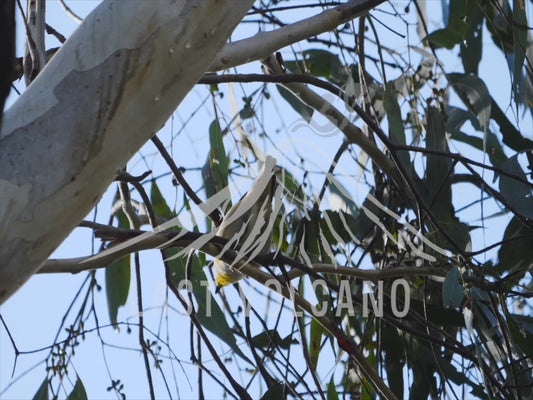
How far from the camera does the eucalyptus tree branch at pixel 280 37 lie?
1.13 meters

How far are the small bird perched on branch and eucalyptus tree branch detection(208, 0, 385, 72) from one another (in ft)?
1.14

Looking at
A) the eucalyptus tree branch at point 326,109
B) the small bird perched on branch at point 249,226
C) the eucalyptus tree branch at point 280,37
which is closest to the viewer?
the eucalyptus tree branch at point 280,37

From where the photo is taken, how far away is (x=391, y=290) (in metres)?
1.79

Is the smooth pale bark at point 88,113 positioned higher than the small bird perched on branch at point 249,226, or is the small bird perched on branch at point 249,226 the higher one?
the small bird perched on branch at point 249,226

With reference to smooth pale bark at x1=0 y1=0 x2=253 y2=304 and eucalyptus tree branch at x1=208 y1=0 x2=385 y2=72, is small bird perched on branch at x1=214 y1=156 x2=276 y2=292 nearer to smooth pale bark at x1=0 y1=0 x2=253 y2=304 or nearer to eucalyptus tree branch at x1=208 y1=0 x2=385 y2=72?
eucalyptus tree branch at x1=208 y1=0 x2=385 y2=72

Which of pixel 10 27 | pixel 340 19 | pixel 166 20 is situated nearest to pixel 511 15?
pixel 340 19

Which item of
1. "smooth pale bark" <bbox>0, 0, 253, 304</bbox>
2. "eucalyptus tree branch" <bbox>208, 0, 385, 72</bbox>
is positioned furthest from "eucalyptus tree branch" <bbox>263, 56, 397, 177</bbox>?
"smooth pale bark" <bbox>0, 0, 253, 304</bbox>

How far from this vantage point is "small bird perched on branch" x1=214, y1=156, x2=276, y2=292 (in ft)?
4.66

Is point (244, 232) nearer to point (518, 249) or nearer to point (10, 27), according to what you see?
point (518, 249)

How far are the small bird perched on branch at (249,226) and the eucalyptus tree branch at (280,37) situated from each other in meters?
0.35

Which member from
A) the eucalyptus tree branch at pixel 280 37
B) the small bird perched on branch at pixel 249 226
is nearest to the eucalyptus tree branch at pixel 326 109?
the small bird perched on branch at pixel 249 226

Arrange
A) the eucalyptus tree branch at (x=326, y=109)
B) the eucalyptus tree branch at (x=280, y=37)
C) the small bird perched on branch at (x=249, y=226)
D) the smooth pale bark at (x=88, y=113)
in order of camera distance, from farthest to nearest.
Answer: the eucalyptus tree branch at (x=326, y=109) < the small bird perched on branch at (x=249, y=226) < the eucalyptus tree branch at (x=280, y=37) < the smooth pale bark at (x=88, y=113)

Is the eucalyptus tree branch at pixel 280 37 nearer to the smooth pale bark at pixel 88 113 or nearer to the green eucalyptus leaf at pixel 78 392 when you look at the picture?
the smooth pale bark at pixel 88 113

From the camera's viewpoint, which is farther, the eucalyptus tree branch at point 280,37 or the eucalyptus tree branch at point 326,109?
the eucalyptus tree branch at point 326,109
